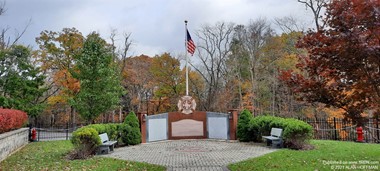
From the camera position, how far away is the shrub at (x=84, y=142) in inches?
364

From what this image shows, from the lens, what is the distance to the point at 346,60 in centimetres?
488

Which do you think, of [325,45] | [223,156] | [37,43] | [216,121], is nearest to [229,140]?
[216,121]

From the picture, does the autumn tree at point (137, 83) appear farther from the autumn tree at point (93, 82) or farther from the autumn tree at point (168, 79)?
the autumn tree at point (93, 82)

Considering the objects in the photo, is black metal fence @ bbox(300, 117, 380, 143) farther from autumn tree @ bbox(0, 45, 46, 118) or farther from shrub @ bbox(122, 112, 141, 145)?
autumn tree @ bbox(0, 45, 46, 118)

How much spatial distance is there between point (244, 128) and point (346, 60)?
30.7ft

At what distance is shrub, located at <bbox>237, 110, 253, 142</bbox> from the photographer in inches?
543

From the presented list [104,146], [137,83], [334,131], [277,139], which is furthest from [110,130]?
[137,83]

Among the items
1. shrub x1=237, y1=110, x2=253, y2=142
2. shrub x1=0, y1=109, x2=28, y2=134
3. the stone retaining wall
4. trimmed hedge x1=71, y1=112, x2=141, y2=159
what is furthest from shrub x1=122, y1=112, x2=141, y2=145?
shrub x1=237, y1=110, x2=253, y2=142

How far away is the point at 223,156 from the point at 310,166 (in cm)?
314

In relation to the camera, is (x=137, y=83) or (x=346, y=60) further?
(x=137, y=83)

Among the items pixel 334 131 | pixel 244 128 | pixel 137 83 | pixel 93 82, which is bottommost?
pixel 334 131

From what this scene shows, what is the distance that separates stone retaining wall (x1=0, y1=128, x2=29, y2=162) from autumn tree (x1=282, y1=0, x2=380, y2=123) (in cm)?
930

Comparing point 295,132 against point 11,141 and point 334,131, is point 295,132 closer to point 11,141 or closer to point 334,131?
point 334,131

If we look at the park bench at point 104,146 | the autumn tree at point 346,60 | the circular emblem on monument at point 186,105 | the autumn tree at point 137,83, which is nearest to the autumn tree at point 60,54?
the autumn tree at point 137,83
